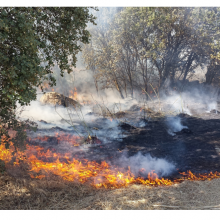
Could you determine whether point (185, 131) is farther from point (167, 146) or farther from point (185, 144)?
point (167, 146)

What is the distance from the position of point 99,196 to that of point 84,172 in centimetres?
172

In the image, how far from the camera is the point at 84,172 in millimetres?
7301

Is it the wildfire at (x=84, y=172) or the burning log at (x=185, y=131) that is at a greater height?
the burning log at (x=185, y=131)

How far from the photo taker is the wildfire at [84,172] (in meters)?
6.71

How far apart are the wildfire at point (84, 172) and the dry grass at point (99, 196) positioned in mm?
410

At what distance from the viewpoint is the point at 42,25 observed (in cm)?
607

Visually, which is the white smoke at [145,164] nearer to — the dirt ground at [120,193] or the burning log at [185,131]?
the dirt ground at [120,193]

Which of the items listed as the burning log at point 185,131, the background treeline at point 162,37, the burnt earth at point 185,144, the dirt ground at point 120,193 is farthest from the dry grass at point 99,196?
the background treeline at point 162,37

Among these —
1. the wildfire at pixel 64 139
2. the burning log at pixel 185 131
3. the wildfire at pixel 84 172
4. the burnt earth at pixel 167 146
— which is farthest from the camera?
the burning log at pixel 185 131

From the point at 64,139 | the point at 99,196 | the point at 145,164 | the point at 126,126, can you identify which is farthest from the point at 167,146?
the point at 64,139

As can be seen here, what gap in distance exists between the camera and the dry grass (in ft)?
17.0

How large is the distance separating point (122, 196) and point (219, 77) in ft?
63.4

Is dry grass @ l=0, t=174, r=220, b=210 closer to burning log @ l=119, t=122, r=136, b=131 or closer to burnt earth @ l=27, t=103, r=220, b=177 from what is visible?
burnt earth @ l=27, t=103, r=220, b=177

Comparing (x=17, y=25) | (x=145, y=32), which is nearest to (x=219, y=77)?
(x=145, y=32)
